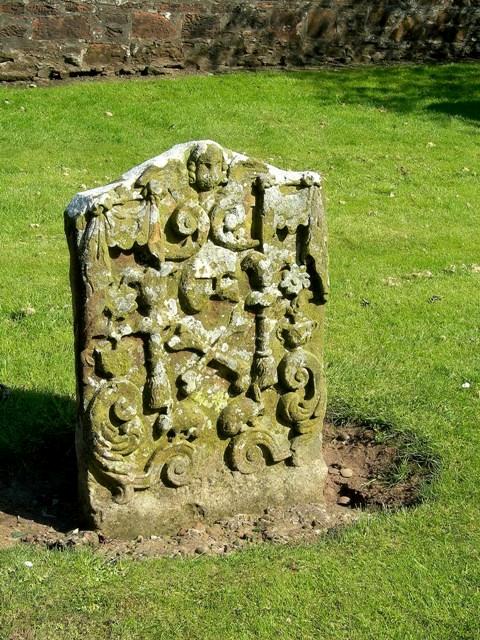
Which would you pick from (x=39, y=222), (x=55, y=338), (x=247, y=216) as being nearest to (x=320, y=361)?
(x=247, y=216)

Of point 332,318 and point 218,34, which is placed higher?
point 218,34

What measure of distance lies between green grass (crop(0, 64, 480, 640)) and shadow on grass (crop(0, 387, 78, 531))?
3 centimetres

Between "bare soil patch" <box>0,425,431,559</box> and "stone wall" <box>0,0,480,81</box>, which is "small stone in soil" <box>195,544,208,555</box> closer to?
"bare soil patch" <box>0,425,431,559</box>

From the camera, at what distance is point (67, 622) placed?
16.0ft

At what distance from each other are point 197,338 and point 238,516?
43.6 inches

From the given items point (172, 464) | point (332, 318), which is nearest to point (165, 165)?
point (172, 464)

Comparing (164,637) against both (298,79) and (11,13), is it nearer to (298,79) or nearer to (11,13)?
(11,13)

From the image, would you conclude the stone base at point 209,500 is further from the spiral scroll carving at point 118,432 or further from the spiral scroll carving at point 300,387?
the spiral scroll carving at point 300,387

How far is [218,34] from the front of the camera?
15.6 m

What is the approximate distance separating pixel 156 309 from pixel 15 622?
5.69 ft

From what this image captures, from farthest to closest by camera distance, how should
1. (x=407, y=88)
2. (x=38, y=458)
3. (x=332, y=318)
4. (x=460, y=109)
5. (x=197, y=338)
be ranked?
(x=407, y=88) → (x=460, y=109) → (x=332, y=318) → (x=38, y=458) → (x=197, y=338)

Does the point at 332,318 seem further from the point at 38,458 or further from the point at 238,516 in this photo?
the point at 38,458

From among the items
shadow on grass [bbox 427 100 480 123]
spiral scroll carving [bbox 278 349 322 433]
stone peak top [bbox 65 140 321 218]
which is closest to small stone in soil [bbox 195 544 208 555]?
spiral scroll carving [bbox 278 349 322 433]

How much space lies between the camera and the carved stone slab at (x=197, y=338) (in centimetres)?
539
